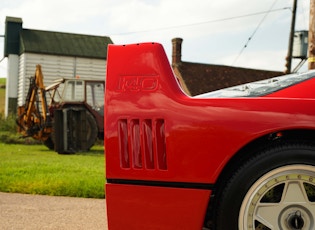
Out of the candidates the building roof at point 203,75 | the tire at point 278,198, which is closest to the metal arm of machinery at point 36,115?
the tire at point 278,198

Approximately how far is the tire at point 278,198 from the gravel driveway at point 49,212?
1571mm

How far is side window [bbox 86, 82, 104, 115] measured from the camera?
43.0 ft

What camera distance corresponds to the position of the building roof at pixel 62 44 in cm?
2566

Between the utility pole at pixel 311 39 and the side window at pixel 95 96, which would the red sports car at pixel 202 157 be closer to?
the utility pole at pixel 311 39

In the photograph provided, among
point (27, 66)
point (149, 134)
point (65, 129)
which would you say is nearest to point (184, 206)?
point (149, 134)

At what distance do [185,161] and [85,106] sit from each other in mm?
10978

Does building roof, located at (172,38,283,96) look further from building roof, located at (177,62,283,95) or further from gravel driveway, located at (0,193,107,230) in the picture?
gravel driveway, located at (0,193,107,230)

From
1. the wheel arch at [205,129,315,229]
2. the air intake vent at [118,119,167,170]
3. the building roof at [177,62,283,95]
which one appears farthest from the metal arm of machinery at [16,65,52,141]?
the building roof at [177,62,283,95]

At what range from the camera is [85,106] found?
42.0 feet

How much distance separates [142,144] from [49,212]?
2.03 meters

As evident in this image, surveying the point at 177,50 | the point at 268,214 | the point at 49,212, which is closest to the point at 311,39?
the point at 49,212

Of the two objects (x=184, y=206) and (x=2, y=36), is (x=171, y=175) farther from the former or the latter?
(x=2, y=36)

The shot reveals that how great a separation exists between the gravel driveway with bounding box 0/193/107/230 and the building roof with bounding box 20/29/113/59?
21839 mm

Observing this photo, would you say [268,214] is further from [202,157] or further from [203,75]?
[203,75]
